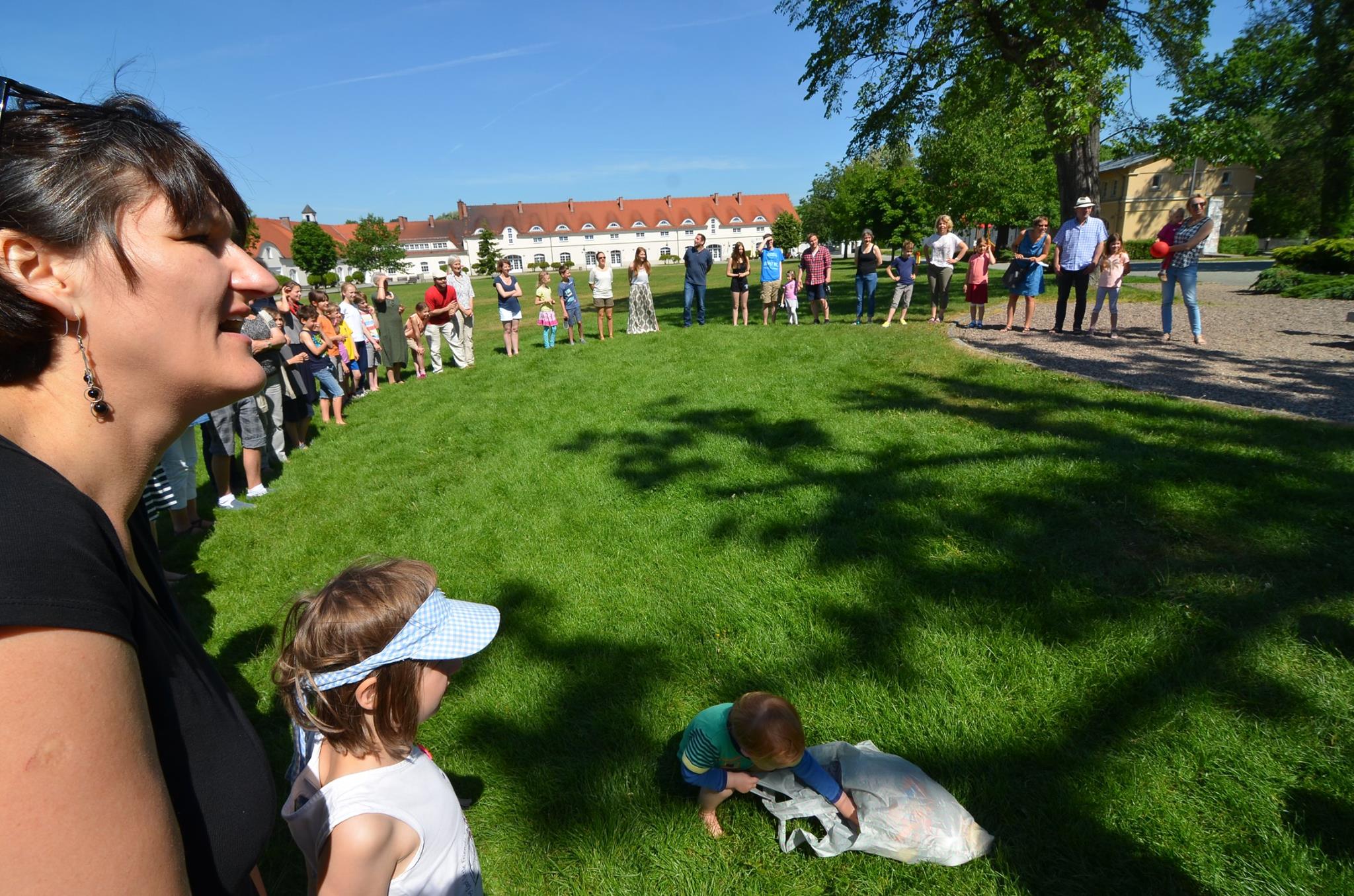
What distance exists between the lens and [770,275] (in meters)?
15.2

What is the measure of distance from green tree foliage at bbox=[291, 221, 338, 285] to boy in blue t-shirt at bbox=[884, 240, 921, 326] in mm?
78355

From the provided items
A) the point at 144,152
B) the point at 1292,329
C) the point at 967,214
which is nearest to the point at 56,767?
the point at 144,152

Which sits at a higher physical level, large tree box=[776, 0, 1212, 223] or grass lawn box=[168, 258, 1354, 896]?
large tree box=[776, 0, 1212, 223]

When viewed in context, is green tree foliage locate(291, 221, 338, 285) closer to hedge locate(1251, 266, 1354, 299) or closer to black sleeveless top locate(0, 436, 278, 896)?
hedge locate(1251, 266, 1354, 299)

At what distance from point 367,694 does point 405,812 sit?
30cm

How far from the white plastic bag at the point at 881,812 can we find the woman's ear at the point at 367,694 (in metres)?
1.63

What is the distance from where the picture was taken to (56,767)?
2.31 feet

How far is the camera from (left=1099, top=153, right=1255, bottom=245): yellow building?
5094 cm

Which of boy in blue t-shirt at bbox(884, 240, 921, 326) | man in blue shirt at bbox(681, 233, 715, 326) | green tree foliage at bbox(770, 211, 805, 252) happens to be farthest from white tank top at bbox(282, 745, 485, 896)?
green tree foliage at bbox(770, 211, 805, 252)

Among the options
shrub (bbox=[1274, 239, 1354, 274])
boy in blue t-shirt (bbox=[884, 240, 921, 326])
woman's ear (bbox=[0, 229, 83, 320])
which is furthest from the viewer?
shrub (bbox=[1274, 239, 1354, 274])

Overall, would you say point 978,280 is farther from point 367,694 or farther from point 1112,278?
point 367,694

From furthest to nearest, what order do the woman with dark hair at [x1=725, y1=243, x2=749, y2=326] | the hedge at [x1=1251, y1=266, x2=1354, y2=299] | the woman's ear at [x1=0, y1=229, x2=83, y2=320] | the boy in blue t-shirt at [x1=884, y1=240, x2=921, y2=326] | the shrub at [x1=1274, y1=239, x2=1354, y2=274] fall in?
the shrub at [x1=1274, y1=239, x2=1354, y2=274] < the woman with dark hair at [x1=725, y1=243, x2=749, y2=326] < the hedge at [x1=1251, y1=266, x2=1354, y2=299] < the boy in blue t-shirt at [x1=884, y1=240, x2=921, y2=326] < the woman's ear at [x1=0, y1=229, x2=83, y2=320]

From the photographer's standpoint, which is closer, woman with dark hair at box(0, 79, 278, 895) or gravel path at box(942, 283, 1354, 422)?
woman with dark hair at box(0, 79, 278, 895)

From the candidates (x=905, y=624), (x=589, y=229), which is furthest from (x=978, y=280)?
(x=589, y=229)
